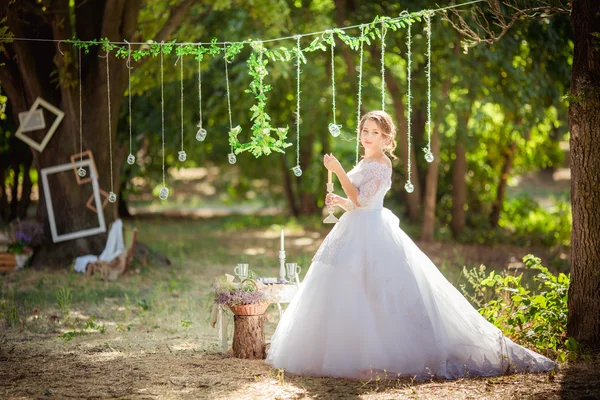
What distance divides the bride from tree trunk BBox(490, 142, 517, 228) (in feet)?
37.3

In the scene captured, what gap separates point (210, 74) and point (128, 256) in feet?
20.8

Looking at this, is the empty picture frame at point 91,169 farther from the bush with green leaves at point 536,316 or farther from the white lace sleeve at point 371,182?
the bush with green leaves at point 536,316

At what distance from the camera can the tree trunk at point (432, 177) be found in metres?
13.7

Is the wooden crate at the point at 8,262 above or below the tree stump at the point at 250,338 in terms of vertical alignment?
above

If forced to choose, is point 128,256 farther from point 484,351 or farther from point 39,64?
point 484,351

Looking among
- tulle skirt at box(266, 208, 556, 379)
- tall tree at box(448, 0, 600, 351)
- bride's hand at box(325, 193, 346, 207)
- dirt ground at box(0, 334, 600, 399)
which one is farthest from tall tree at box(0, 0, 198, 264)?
→ tall tree at box(448, 0, 600, 351)

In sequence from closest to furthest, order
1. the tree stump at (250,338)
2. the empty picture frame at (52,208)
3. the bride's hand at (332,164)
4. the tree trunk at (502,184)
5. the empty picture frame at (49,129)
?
the bride's hand at (332,164), the tree stump at (250,338), the empty picture frame at (49,129), the empty picture frame at (52,208), the tree trunk at (502,184)

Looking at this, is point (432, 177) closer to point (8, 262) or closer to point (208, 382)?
point (8, 262)

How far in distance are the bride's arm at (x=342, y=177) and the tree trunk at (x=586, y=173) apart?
6.28 ft

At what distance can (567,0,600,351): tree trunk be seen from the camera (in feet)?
20.9

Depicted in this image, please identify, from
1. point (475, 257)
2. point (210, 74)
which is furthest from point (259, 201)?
point (475, 257)

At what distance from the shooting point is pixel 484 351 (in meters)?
5.92

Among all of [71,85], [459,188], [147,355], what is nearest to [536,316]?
[147,355]

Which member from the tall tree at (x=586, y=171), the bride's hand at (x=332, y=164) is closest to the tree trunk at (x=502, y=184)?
the tall tree at (x=586, y=171)
